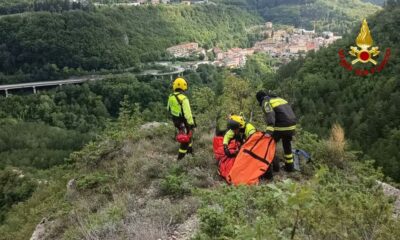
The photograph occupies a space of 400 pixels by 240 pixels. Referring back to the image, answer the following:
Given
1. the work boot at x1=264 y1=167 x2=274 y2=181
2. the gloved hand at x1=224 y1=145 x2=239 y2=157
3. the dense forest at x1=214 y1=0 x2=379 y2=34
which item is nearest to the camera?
the work boot at x1=264 y1=167 x2=274 y2=181

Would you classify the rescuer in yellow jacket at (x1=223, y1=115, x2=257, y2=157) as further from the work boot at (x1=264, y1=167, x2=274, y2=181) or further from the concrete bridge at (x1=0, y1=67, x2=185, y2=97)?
the concrete bridge at (x1=0, y1=67, x2=185, y2=97)

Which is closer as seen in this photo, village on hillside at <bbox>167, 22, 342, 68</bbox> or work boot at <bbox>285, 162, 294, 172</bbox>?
work boot at <bbox>285, 162, 294, 172</bbox>

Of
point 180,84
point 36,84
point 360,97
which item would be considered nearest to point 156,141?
point 180,84

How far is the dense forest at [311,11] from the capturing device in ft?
368

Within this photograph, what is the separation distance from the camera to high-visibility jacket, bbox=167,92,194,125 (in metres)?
7.31

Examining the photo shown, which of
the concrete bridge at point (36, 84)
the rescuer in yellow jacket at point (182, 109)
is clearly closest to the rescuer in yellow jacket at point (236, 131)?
the rescuer in yellow jacket at point (182, 109)

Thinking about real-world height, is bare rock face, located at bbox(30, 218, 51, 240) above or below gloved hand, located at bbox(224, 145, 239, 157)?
below

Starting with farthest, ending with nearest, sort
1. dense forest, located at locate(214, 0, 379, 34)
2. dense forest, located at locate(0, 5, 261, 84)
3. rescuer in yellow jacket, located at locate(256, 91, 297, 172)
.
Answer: dense forest, located at locate(214, 0, 379, 34) → dense forest, located at locate(0, 5, 261, 84) → rescuer in yellow jacket, located at locate(256, 91, 297, 172)

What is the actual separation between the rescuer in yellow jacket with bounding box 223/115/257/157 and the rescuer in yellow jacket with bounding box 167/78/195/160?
3.18 ft

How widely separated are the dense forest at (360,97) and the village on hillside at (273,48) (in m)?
34.7

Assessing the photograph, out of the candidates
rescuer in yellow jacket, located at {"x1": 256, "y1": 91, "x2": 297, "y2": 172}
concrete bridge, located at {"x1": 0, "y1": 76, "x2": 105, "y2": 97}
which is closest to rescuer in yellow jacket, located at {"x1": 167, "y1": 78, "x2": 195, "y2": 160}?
rescuer in yellow jacket, located at {"x1": 256, "y1": 91, "x2": 297, "y2": 172}

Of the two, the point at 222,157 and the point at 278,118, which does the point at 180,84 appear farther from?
the point at 278,118

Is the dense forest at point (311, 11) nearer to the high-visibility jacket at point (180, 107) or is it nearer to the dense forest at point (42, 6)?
the dense forest at point (42, 6)

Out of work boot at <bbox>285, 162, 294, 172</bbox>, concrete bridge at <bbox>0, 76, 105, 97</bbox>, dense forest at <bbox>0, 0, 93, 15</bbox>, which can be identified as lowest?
concrete bridge at <bbox>0, 76, 105, 97</bbox>
